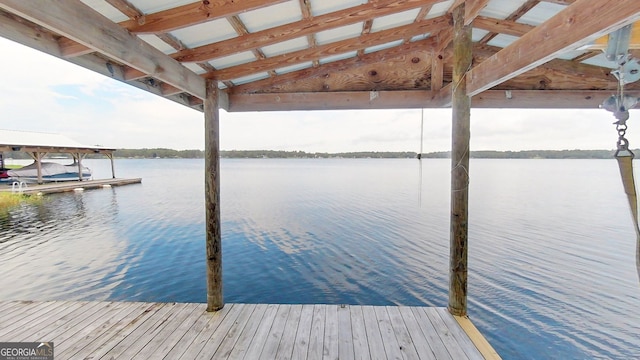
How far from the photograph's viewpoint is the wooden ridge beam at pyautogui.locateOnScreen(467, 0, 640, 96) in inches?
48.9

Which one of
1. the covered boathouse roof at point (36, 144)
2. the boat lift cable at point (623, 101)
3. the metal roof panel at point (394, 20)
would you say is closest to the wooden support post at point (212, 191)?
the metal roof panel at point (394, 20)

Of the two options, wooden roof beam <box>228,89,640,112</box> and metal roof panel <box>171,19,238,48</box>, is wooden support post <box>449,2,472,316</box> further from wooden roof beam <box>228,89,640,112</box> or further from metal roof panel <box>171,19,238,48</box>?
metal roof panel <box>171,19,238,48</box>

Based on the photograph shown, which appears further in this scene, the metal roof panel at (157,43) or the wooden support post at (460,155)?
the wooden support post at (460,155)

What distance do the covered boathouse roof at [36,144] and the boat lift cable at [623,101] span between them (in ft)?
74.5

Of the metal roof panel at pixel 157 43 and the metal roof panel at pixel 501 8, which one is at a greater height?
the metal roof panel at pixel 501 8

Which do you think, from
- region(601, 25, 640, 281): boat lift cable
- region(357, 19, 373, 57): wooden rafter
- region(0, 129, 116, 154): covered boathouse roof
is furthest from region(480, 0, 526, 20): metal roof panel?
region(0, 129, 116, 154): covered boathouse roof

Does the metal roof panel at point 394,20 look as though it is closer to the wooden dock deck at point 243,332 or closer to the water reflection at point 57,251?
the wooden dock deck at point 243,332

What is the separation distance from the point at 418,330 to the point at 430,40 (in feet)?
11.6

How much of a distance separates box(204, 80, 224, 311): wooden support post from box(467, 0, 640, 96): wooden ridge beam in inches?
112

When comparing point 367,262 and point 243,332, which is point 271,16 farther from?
point 367,262

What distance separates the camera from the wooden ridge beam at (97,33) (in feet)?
4.55

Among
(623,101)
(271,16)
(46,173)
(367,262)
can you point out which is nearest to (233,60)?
(271,16)

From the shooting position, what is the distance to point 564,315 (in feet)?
16.7

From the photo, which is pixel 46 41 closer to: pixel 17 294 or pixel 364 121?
pixel 17 294
